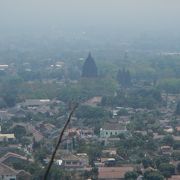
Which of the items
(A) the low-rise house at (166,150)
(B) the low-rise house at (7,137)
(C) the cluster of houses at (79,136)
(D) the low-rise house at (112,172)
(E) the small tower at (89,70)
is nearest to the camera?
(D) the low-rise house at (112,172)

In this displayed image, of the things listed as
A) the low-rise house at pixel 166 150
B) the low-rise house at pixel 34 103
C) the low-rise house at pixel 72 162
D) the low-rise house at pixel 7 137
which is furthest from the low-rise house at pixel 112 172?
the low-rise house at pixel 34 103

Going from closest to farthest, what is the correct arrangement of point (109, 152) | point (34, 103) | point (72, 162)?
point (72, 162), point (109, 152), point (34, 103)

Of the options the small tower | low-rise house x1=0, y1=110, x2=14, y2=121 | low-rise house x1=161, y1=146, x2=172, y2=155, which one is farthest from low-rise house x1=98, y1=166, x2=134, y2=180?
the small tower

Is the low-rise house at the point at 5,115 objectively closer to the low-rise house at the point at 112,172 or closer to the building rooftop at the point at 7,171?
the building rooftop at the point at 7,171

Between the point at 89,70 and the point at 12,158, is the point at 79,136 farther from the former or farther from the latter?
the point at 89,70

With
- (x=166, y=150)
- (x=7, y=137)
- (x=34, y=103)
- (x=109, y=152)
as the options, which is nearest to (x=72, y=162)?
(x=109, y=152)

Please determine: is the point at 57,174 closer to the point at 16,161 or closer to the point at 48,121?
the point at 16,161

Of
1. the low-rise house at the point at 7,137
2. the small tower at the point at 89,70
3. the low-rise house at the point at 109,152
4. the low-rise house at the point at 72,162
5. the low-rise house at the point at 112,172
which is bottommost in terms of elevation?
the small tower at the point at 89,70

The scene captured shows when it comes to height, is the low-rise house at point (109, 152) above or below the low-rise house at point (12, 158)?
below

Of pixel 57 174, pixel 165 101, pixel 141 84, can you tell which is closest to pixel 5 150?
pixel 57 174
